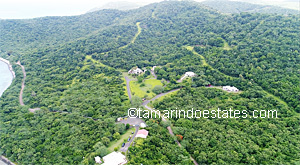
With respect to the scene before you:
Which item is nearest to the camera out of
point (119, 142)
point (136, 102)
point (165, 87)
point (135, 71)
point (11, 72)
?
point (119, 142)

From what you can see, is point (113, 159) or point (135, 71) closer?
point (113, 159)

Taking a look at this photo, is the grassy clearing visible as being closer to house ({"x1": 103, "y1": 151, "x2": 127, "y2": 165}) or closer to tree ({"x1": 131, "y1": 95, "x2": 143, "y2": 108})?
house ({"x1": 103, "y1": 151, "x2": 127, "y2": 165})

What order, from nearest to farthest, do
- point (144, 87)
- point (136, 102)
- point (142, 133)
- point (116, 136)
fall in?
point (142, 133), point (116, 136), point (136, 102), point (144, 87)

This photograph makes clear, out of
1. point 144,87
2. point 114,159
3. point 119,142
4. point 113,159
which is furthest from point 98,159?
point 144,87

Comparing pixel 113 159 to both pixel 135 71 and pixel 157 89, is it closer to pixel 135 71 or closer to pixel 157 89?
Result: pixel 157 89

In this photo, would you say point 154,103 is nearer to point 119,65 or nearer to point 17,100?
point 119,65

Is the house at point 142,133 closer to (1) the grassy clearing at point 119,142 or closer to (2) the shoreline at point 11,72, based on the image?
(1) the grassy clearing at point 119,142

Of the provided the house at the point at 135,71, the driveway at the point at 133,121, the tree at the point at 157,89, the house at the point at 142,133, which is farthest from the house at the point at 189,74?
the house at the point at 142,133
